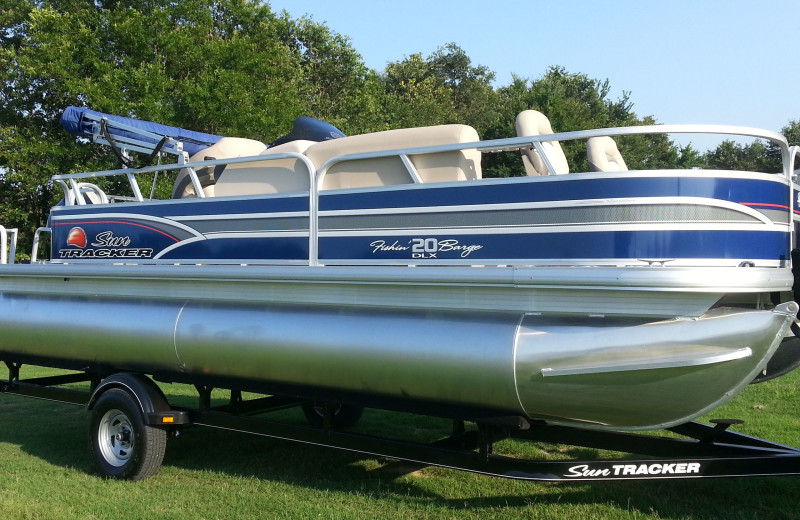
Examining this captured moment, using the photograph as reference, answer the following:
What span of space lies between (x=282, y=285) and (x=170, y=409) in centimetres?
162

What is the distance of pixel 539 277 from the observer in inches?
174

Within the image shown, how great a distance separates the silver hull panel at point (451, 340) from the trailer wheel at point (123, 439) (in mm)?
309

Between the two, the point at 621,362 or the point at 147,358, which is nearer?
the point at 621,362

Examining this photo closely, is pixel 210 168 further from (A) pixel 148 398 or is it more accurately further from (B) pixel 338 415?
(B) pixel 338 415

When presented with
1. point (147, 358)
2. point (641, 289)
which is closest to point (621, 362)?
point (641, 289)

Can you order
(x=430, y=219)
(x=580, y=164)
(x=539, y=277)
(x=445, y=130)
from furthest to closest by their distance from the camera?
(x=580, y=164) → (x=445, y=130) → (x=430, y=219) → (x=539, y=277)

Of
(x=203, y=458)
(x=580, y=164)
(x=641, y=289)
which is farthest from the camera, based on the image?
(x=580, y=164)

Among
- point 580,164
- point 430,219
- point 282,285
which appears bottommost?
point 282,285

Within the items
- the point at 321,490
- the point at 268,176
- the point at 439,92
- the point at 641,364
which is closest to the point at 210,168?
the point at 268,176

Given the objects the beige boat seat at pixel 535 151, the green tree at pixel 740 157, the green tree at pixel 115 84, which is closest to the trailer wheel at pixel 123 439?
the beige boat seat at pixel 535 151

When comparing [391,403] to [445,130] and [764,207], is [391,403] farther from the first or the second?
[764,207]

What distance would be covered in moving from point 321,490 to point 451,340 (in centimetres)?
192

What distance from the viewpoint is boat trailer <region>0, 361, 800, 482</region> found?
456cm

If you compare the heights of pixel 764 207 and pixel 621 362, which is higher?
pixel 764 207
